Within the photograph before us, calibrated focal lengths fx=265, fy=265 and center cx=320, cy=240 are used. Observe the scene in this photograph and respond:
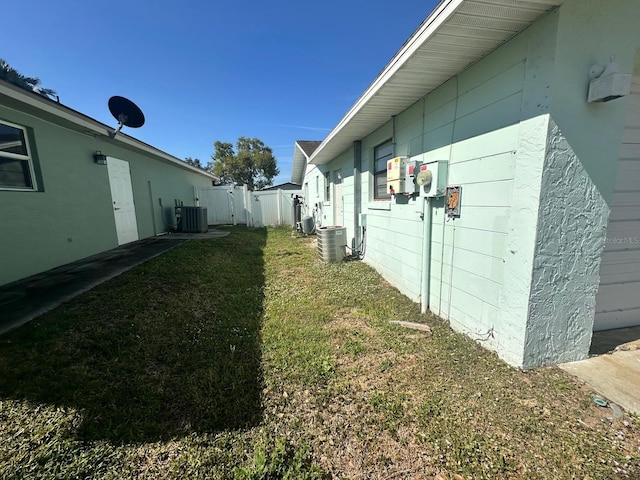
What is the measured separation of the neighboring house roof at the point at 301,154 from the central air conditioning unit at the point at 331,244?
15.6 ft

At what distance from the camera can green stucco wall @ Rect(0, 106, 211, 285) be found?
13.5 ft

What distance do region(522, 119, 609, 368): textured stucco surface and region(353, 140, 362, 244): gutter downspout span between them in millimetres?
4424

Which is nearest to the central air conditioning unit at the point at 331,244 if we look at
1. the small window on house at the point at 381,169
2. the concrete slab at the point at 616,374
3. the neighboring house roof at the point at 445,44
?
the small window on house at the point at 381,169

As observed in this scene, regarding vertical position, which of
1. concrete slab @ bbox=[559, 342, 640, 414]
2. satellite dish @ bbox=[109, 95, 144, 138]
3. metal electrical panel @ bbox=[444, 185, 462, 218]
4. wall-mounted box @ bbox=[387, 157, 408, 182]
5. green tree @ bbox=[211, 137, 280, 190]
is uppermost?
green tree @ bbox=[211, 137, 280, 190]

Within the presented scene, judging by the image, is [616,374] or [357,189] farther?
[357,189]

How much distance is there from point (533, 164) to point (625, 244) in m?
1.55

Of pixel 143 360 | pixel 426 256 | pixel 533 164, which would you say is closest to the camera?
pixel 533 164

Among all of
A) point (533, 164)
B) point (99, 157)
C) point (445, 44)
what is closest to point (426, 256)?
point (533, 164)

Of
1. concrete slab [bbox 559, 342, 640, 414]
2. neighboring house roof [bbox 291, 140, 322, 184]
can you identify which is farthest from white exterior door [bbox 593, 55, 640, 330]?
neighboring house roof [bbox 291, 140, 322, 184]

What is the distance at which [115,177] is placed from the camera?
6.73 metres

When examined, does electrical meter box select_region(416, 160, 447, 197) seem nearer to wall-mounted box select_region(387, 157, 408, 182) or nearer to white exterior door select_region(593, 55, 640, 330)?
wall-mounted box select_region(387, 157, 408, 182)

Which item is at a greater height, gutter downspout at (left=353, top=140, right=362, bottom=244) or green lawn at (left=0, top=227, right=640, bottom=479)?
gutter downspout at (left=353, top=140, right=362, bottom=244)

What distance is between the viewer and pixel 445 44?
7.75 ft

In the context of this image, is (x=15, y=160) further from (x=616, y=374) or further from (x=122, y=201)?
(x=616, y=374)
